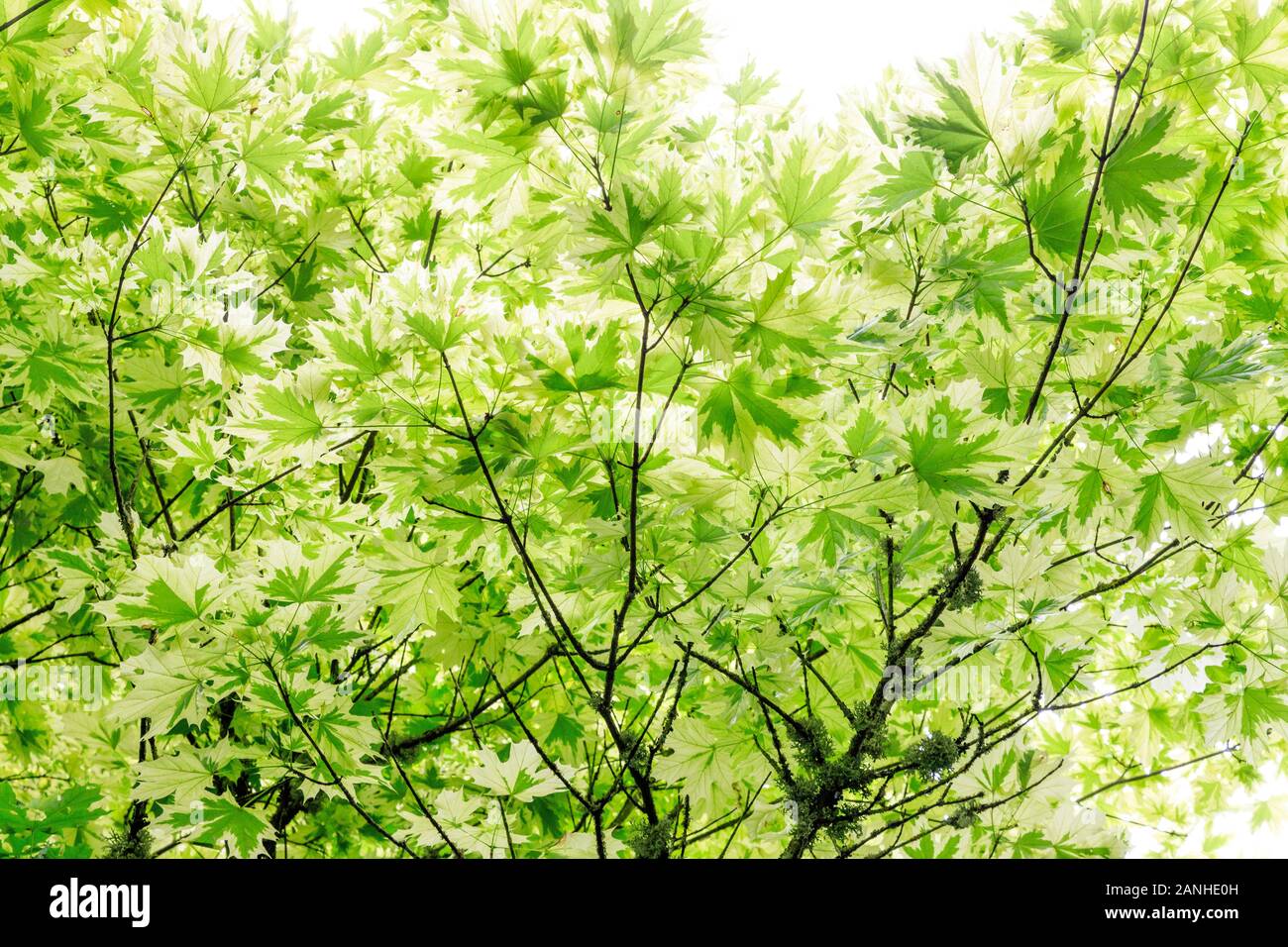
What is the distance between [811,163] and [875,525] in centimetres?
79

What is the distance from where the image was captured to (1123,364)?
1928 mm

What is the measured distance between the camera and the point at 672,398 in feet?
6.31

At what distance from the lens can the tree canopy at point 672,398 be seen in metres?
1.78

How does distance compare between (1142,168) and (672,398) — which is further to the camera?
(672,398)

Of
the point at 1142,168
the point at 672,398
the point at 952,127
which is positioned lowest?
the point at 672,398

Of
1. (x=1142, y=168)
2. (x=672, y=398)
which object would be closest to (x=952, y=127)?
(x=1142, y=168)

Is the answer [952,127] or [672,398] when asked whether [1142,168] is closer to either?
[952,127]

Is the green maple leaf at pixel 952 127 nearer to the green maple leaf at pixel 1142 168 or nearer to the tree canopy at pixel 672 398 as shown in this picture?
the tree canopy at pixel 672 398

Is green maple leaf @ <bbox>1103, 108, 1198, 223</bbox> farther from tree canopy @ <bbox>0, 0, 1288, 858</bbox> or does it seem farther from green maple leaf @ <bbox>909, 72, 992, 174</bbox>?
green maple leaf @ <bbox>909, 72, 992, 174</bbox>

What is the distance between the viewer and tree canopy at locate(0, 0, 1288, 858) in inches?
70.1

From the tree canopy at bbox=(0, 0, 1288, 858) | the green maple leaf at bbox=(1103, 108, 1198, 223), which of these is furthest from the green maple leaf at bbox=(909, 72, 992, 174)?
the green maple leaf at bbox=(1103, 108, 1198, 223)

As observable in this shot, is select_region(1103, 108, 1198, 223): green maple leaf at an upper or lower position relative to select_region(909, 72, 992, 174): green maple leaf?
lower
